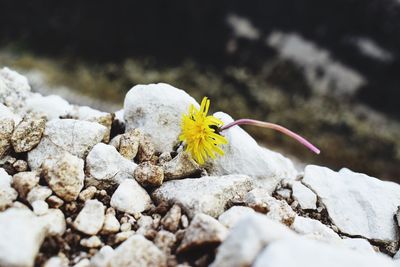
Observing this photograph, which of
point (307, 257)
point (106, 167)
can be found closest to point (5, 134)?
point (106, 167)

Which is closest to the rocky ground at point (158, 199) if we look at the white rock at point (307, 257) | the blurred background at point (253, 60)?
the white rock at point (307, 257)

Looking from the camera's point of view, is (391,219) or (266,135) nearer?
(391,219)

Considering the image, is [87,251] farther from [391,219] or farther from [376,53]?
[376,53]

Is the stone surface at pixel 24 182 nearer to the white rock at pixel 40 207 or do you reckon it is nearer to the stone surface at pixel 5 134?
the white rock at pixel 40 207

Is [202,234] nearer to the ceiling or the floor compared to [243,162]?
nearer to the floor

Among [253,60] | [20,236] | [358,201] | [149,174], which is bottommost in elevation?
[20,236]

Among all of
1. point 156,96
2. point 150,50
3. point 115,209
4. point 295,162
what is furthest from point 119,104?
point 115,209

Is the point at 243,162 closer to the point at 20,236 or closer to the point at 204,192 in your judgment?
the point at 204,192

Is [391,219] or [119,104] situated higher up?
[119,104]
